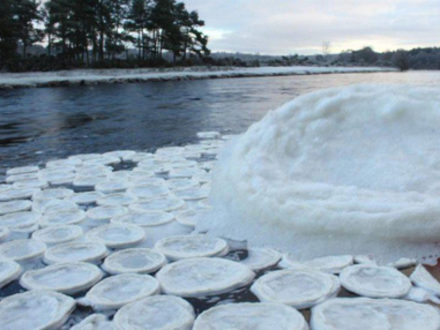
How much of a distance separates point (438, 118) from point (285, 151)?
0.92 metres

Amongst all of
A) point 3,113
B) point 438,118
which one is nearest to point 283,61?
point 3,113

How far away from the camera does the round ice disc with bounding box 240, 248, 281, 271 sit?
1844mm

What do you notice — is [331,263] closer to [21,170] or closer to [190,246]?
[190,246]

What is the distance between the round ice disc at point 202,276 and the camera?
1643 millimetres

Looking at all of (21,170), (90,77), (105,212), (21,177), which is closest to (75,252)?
(105,212)

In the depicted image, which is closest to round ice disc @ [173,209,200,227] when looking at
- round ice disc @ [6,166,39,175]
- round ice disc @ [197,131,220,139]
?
round ice disc @ [6,166,39,175]

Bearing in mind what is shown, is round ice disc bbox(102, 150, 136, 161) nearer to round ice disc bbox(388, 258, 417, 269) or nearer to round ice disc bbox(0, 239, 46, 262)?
round ice disc bbox(0, 239, 46, 262)

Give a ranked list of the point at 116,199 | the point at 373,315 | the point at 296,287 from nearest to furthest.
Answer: the point at 373,315, the point at 296,287, the point at 116,199

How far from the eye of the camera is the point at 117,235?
2.22m

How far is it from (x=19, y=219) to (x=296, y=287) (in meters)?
1.75

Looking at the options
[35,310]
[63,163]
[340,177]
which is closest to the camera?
[35,310]

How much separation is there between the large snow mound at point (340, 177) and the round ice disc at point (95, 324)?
2.82ft

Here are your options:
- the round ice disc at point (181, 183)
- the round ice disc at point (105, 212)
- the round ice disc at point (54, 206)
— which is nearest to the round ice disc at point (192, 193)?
the round ice disc at point (181, 183)

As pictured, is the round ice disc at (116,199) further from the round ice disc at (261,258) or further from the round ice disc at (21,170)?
the round ice disc at (21,170)
